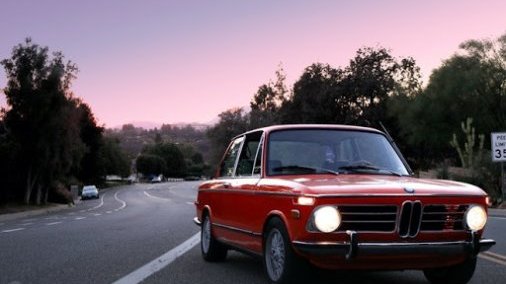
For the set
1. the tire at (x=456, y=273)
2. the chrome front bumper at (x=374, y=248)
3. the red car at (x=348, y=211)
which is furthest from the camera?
the tire at (x=456, y=273)

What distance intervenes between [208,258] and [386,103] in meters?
50.7

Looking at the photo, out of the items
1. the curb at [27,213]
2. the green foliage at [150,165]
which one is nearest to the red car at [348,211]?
the curb at [27,213]

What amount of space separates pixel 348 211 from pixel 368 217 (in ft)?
0.63

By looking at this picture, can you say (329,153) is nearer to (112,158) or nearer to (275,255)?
(275,255)

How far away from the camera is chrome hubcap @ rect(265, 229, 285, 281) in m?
6.22

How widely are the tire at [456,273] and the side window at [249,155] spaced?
2280mm

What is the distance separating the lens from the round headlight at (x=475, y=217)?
604 centimetres

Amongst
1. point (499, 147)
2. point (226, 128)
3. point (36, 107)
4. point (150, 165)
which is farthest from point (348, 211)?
point (150, 165)

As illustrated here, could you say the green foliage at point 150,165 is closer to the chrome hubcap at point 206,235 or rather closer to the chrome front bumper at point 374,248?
the chrome hubcap at point 206,235

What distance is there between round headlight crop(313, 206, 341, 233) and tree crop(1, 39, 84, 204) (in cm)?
3618

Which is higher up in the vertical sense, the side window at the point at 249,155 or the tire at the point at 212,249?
the side window at the point at 249,155

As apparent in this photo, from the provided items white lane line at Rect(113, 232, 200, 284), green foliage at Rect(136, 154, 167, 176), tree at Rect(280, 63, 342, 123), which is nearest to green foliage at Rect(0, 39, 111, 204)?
tree at Rect(280, 63, 342, 123)

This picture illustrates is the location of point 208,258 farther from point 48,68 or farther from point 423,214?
point 48,68

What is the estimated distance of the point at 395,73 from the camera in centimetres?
6247
